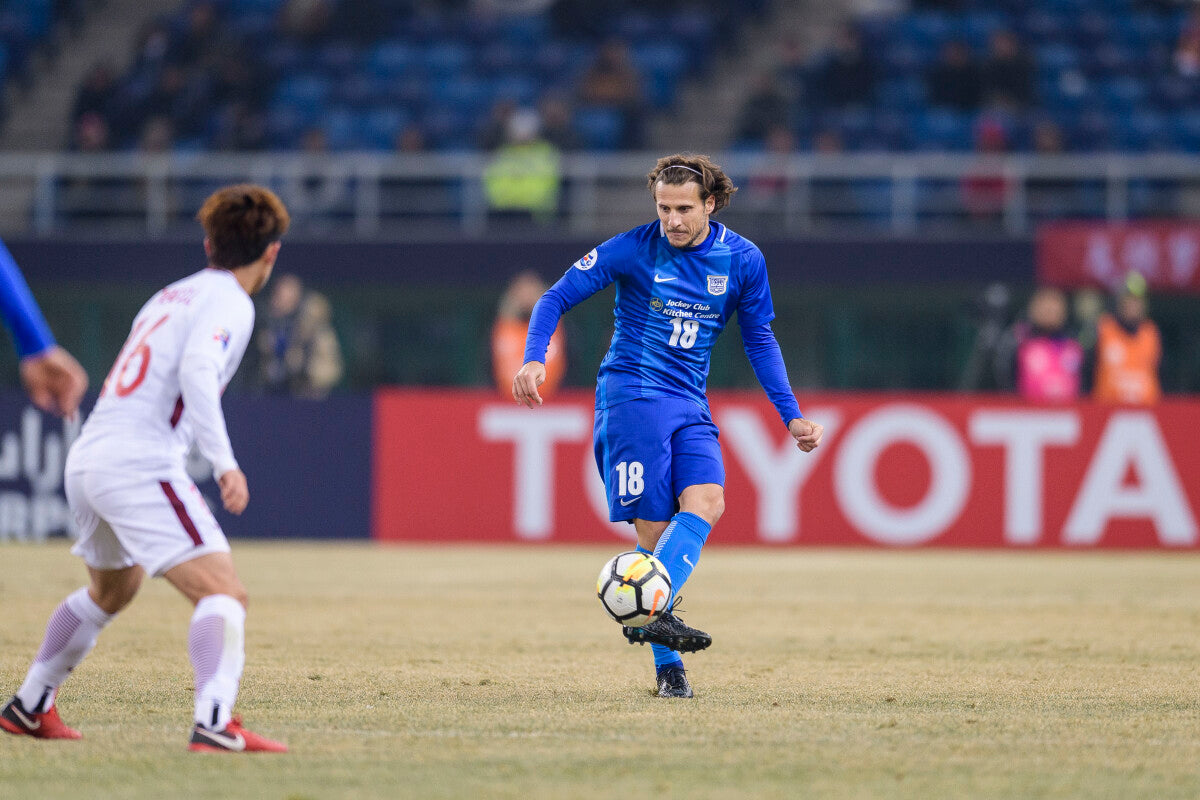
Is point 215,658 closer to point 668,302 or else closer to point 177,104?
point 668,302

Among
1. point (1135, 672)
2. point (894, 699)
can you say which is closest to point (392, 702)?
point (894, 699)

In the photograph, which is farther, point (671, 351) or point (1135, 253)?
point (1135, 253)

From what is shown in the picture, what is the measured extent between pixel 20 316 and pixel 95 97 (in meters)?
19.1

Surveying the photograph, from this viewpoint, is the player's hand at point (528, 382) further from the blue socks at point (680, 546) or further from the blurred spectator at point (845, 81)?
the blurred spectator at point (845, 81)

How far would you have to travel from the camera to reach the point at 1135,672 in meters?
7.81

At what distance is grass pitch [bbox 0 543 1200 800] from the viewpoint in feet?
16.4

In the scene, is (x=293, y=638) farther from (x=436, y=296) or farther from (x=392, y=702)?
(x=436, y=296)

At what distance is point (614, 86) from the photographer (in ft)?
72.9

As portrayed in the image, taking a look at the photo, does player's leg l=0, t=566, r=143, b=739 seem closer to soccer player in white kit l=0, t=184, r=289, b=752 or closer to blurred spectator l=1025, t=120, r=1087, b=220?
soccer player in white kit l=0, t=184, r=289, b=752

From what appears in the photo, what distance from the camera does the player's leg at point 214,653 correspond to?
5.23m

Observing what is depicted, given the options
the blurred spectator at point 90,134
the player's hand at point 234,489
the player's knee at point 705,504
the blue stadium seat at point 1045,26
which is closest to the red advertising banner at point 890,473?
the player's knee at point 705,504

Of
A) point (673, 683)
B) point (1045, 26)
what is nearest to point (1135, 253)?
point (1045, 26)

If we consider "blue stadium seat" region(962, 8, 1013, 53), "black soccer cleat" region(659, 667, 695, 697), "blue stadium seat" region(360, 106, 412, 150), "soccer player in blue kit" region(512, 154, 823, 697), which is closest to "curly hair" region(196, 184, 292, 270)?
"soccer player in blue kit" region(512, 154, 823, 697)

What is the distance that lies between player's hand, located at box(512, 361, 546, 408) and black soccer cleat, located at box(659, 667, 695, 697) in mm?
1285
